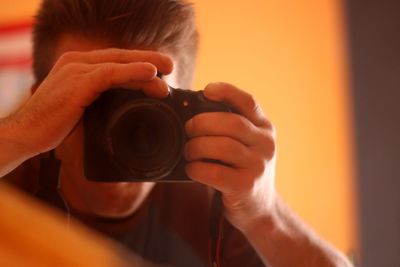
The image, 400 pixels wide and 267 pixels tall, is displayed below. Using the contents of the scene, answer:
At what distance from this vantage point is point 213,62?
100 cm

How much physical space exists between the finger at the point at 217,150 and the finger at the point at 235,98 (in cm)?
4

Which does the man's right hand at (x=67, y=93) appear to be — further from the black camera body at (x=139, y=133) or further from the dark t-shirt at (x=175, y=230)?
the dark t-shirt at (x=175, y=230)

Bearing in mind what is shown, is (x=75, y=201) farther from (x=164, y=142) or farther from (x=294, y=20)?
(x=294, y=20)

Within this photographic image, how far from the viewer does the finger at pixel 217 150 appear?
0.43 metres

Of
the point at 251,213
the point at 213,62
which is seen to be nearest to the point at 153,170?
the point at 251,213

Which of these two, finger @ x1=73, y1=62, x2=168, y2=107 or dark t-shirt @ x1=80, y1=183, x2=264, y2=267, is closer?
finger @ x1=73, y1=62, x2=168, y2=107

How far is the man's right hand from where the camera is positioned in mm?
414

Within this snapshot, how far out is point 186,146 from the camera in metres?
0.44

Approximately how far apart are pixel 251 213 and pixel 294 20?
665 mm

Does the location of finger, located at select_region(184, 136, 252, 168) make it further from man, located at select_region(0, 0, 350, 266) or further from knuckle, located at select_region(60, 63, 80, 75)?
knuckle, located at select_region(60, 63, 80, 75)

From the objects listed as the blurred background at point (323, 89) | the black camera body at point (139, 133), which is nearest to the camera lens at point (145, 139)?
the black camera body at point (139, 133)

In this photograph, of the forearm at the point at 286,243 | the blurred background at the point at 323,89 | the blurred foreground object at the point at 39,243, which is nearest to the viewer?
the blurred foreground object at the point at 39,243

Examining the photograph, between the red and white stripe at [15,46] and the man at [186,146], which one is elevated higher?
the red and white stripe at [15,46]

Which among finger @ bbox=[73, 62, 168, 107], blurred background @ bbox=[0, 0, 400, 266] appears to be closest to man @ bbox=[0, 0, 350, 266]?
finger @ bbox=[73, 62, 168, 107]
